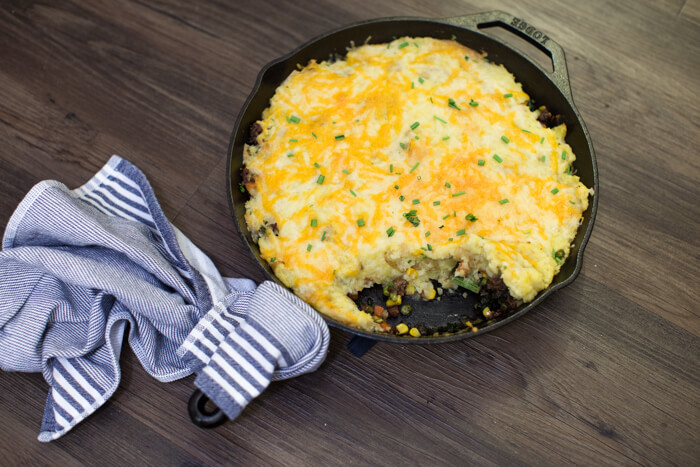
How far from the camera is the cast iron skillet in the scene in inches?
89.7

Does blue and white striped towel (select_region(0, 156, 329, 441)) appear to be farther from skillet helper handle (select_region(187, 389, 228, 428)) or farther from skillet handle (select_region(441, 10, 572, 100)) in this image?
skillet handle (select_region(441, 10, 572, 100))

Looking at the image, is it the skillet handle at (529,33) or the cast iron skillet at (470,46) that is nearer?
the cast iron skillet at (470,46)

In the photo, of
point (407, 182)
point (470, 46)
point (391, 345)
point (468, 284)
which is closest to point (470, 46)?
point (470, 46)

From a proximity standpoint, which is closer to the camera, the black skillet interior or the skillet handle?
the black skillet interior

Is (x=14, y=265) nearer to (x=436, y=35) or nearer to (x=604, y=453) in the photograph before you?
(x=436, y=35)

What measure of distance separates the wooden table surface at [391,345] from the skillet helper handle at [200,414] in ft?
0.88

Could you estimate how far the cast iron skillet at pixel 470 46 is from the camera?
7.48 feet

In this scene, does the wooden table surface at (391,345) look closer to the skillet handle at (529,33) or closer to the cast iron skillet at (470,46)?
the cast iron skillet at (470,46)

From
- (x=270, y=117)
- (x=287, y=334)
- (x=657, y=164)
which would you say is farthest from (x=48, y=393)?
(x=657, y=164)

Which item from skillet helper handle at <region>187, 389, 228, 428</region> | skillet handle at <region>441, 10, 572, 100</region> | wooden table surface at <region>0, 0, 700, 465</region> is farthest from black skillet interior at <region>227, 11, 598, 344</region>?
skillet helper handle at <region>187, 389, 228, 428</region>

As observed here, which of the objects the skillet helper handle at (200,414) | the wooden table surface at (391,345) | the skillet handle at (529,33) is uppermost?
the skillet handle at (529,33)

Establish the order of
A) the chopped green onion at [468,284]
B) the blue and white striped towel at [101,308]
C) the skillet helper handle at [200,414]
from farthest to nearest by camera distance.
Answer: the chopped green onion at [468,284] → the blue and white striped towel at [101,308] → the skillet helper handle at [200,414]

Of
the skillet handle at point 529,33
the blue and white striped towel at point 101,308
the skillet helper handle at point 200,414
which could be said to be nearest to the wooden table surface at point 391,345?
the blue and white striped towel at point 101,308

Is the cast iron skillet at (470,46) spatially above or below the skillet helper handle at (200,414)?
above
